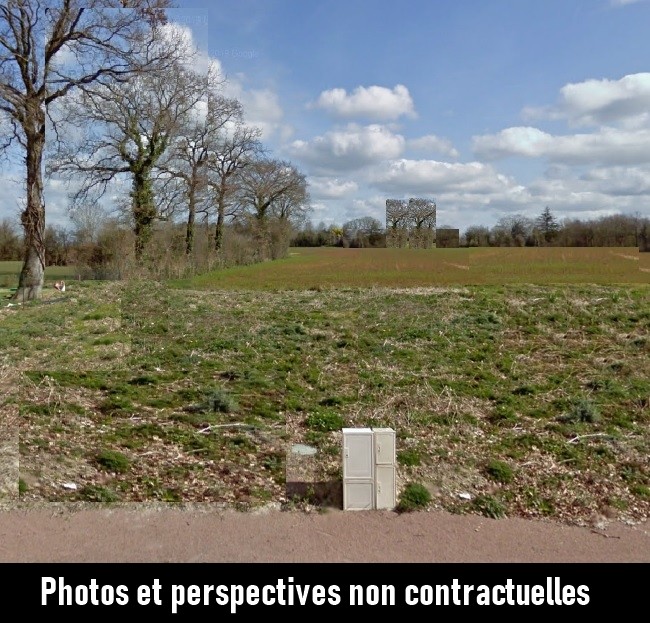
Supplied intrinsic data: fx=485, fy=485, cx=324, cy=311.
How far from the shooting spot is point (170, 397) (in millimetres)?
5285

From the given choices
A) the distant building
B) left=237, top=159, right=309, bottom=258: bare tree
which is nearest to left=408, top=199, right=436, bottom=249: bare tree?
the distant building

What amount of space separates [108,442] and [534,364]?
523 centimetres

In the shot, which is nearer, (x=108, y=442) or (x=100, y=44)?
(x=108, y=442)

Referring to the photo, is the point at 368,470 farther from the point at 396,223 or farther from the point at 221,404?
the point at 396,223

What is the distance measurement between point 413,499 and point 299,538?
95 centimetres

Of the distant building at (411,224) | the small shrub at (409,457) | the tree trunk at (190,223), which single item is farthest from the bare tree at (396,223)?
the small shrub at (409,457)

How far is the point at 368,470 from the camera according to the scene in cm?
347

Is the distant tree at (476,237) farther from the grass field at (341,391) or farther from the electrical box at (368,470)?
the electrical box at (368,470)

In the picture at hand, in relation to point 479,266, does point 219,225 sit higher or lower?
higher

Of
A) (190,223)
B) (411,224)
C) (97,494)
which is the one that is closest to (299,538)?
(97,494)

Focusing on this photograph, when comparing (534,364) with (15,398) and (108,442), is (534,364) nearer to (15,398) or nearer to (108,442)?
(108,442)
